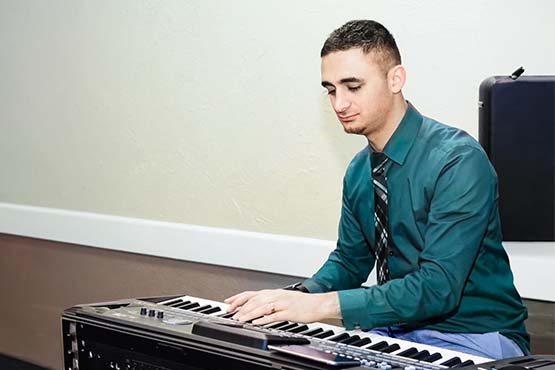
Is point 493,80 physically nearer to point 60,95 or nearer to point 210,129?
point 210,129

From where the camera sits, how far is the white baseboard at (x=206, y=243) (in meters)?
2.65

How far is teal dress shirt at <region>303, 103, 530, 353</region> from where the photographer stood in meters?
2.06

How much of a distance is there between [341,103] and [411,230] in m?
0.33

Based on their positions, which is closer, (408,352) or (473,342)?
(408,352)

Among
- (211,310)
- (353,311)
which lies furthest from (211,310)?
(353,311)

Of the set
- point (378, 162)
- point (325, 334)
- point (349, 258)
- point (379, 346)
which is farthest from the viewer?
point (349, 258)

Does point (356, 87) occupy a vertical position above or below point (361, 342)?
above

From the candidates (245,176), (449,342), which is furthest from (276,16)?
(449,342)

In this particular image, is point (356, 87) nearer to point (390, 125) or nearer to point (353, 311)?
point (390, 125)

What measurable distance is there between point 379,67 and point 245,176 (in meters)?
1.27

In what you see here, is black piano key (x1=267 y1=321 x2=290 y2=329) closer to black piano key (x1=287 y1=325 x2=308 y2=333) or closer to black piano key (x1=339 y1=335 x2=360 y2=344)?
black piano key (x1=287 y1=325 x2=308 y2=333)

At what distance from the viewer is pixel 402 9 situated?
9.65 feet

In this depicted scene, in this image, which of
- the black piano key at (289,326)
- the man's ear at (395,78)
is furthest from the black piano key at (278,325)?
the man's ear at (395,78)

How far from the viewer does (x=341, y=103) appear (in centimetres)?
218
